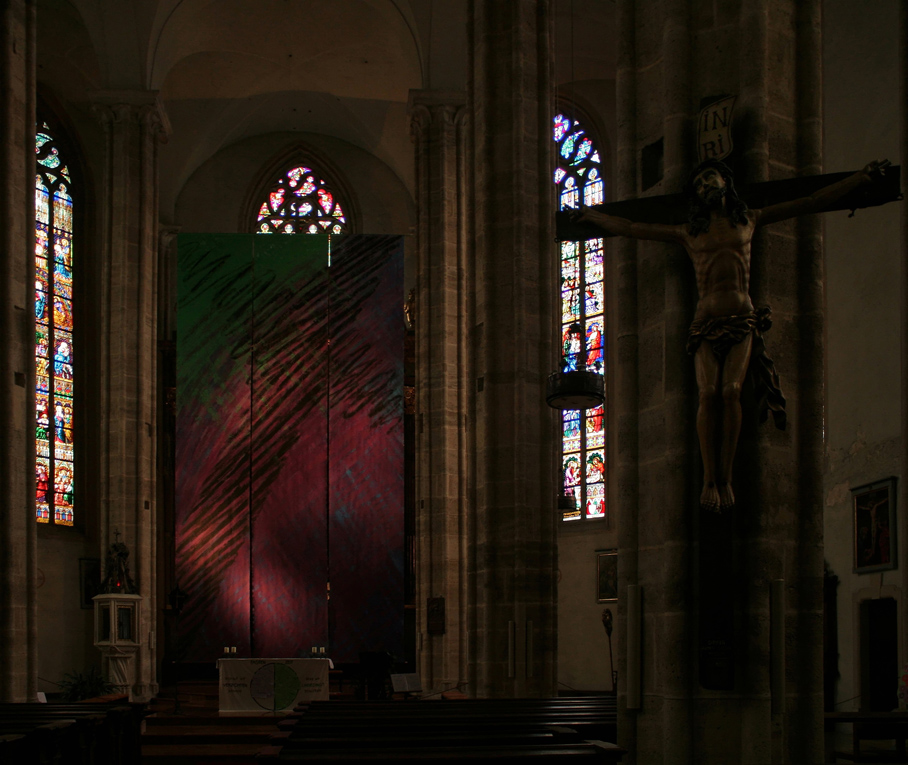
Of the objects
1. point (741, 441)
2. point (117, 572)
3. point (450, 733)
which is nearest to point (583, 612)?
point (117, 572)

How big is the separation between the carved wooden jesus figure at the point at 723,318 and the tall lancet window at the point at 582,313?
1438cm

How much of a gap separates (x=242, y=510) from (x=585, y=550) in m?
6.72

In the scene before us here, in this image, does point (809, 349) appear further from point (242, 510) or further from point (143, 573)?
point (242, 510)

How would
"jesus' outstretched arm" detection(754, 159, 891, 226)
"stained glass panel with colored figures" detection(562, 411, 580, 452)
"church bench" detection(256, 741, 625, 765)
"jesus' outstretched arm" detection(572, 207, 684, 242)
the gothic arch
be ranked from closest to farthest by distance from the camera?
"church bench" detection(256, 741, 625, 765), "jesus' outstretched arm" detection(754, 159, 891, 226), "jesus' outstretched arm" detection(572, 207, 684, 242), "stained glass panel with colored figures" detection(562, 411, 580, 452), the gothic arch

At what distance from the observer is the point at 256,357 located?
22891mm

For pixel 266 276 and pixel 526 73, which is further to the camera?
pixel 266 276

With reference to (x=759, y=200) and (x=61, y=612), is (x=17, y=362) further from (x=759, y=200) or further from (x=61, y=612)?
(x=61, y=612)

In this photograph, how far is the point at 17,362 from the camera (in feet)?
41.0

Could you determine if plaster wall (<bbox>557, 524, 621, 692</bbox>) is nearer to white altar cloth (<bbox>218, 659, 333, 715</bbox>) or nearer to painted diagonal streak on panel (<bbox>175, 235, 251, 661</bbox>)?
painted diagonal streak on panel (<bbox>175, 235, 251, 661</bbox>)

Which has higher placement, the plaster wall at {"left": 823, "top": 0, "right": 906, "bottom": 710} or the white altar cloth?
the plaster wall at {"left": 823, "top": 0, "right": 906, "bottom": 710}

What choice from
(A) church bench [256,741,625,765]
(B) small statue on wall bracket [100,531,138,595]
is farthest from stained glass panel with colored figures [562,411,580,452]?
(A) church bench [256,741,625,765]

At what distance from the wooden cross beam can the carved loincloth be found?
0.58 metres

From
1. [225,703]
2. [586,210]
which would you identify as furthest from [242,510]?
[586,210]

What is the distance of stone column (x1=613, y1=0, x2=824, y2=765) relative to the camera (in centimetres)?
554
